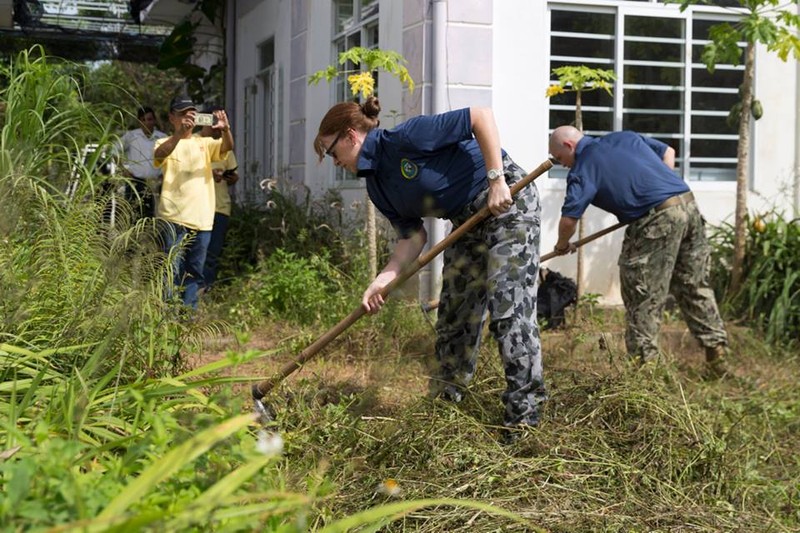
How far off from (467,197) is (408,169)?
0.30 m

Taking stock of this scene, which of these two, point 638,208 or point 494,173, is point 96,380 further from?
point 638,208

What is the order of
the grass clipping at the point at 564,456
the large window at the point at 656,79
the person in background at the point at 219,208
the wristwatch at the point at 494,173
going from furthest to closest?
the person in background at the point at 219,208 → the large window at the point at 656,79 → the wristwatch at the point at 494,173 → the grass clipping at the point at 564,456

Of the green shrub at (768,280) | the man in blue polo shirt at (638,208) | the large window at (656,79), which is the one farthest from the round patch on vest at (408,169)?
the green shrub at (768,280)

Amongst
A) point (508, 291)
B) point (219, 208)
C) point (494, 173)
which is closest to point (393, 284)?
point (508, 291)

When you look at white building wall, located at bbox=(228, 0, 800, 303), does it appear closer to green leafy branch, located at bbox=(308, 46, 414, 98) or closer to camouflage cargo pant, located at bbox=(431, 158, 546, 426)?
green leafy branch, located at bbox=(308, 46, 414, 98)

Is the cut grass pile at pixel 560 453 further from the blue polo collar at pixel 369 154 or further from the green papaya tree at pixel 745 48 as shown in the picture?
the green papaya tree at pixel 745 48

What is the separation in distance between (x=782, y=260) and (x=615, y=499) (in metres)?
4.29

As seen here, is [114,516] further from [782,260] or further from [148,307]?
[782,260]

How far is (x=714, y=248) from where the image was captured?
8133 mm

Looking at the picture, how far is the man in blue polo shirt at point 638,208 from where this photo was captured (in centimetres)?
606

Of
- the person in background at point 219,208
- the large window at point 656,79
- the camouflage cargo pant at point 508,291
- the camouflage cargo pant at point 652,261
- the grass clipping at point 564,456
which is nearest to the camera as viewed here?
the grass clipping at point 564,456

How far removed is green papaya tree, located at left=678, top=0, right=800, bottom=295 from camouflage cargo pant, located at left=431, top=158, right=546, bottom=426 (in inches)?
118

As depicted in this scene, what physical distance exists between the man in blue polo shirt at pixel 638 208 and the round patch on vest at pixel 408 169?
159 centimetres

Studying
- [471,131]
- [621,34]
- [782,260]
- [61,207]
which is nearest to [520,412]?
[471,131]
